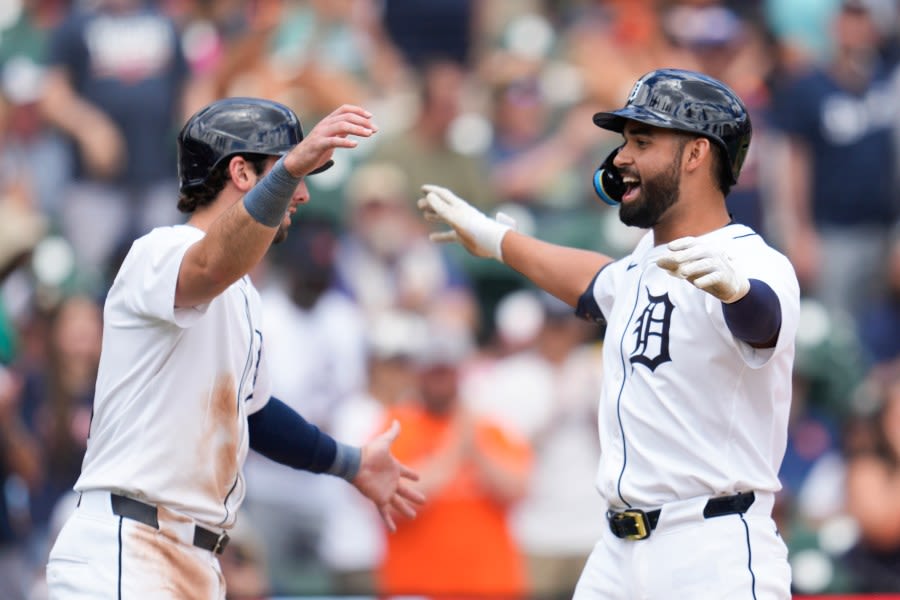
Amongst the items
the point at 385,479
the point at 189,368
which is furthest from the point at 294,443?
the point at 189,368

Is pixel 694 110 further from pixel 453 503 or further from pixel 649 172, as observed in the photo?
pixel 453 503

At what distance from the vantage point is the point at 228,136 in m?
4.37

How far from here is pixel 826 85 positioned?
934 centimetres

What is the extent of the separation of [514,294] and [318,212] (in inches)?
50.7

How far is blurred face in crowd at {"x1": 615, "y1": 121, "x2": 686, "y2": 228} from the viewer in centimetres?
438

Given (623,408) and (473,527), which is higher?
(623,408)

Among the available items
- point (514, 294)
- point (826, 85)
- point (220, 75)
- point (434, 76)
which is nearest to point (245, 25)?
point (220, 75)

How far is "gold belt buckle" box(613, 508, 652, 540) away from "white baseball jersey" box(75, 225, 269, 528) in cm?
117

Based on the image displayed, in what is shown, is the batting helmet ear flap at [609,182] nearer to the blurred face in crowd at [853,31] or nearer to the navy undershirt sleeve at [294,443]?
the navy undershirt sleeve at [294,443]

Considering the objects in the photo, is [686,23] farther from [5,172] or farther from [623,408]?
[623,408]

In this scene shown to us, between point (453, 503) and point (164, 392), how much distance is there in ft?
11.0

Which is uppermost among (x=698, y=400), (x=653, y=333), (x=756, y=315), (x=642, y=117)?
(x=642, y=117)

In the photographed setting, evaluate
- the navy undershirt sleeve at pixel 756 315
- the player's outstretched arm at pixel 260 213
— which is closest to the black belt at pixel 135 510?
the player's outstretched arm at pixel 260 213

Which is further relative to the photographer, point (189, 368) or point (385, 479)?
point (385, 479)
